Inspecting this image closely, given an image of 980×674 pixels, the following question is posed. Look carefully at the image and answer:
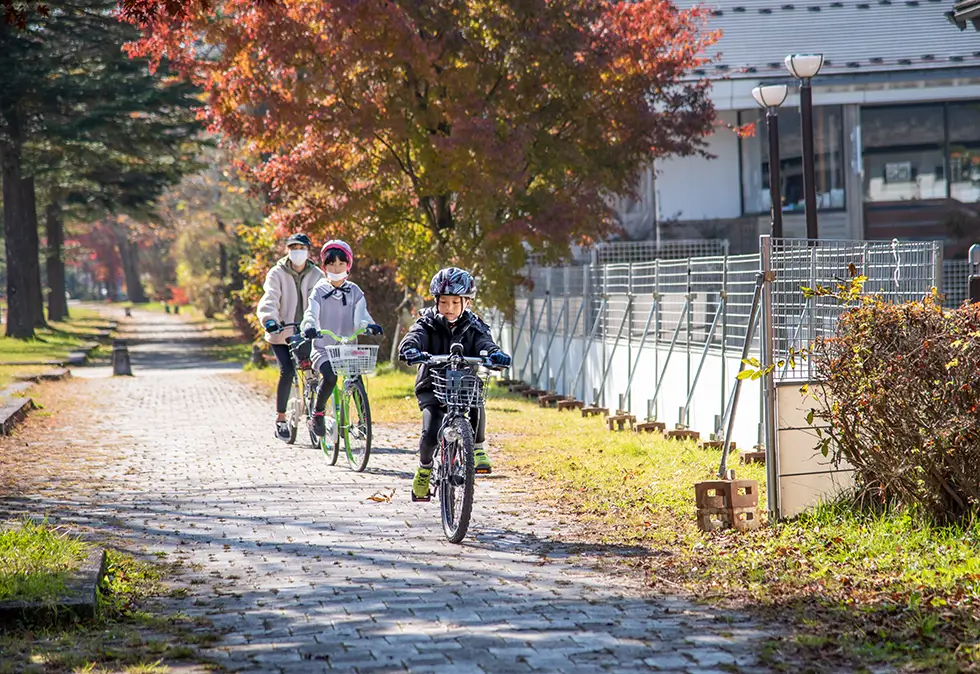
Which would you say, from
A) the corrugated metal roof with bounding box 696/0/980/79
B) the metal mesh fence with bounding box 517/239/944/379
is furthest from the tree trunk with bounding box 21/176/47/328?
the metal mesh fence with bounding box 517/239/944/379

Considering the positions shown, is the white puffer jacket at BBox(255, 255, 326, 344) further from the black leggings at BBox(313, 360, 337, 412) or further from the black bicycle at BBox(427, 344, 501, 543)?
the black bicycle at BBox(427, 344, 501, 543)

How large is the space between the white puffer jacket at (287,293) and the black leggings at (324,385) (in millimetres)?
1223

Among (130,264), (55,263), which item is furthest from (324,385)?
(130,264)

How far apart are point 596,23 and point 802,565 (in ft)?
43.4

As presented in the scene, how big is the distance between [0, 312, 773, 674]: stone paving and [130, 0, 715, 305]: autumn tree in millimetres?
6100

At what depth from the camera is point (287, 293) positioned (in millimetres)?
13609

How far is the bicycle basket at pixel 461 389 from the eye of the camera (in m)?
8.20

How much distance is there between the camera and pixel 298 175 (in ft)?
62.1

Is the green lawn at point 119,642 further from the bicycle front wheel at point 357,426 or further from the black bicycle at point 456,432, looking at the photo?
the bicycle front wheel at point 357,426

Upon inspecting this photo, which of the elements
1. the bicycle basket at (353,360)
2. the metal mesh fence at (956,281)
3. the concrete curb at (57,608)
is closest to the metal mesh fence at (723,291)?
the bicycle basket at (353,360)

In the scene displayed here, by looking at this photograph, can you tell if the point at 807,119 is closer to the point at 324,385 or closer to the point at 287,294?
the point at 287,294

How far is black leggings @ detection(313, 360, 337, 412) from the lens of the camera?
12328 mm

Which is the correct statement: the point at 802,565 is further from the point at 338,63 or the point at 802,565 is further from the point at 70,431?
the point at 338,63

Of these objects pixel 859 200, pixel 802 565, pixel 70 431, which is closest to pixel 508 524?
pixel 802 565
